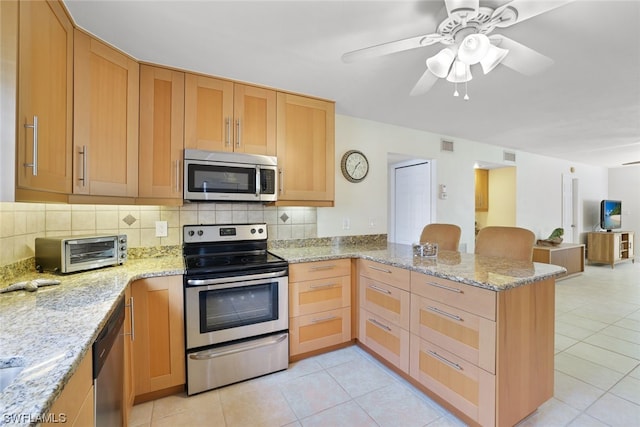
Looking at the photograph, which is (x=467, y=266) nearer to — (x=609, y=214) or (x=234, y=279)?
(x=234, y=279)

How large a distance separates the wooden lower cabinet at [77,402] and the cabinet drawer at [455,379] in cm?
169

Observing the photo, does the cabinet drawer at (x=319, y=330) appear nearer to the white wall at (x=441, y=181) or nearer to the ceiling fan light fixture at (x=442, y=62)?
the white wall at (x=441, y=181)

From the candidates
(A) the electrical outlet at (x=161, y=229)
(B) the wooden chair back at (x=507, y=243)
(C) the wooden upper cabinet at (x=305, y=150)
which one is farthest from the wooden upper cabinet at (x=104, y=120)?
(B) the wooden chair back at (x=507, y=243)

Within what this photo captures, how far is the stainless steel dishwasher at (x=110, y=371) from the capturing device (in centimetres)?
100

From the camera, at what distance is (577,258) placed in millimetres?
5172

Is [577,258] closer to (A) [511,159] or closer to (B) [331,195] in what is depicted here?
(A) [511,159]

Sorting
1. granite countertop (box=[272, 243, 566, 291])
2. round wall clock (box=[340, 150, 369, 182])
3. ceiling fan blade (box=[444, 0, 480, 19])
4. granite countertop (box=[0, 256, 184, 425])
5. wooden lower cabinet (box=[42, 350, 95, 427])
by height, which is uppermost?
ceiling fan blade (box=[444, 0, 480, 19])

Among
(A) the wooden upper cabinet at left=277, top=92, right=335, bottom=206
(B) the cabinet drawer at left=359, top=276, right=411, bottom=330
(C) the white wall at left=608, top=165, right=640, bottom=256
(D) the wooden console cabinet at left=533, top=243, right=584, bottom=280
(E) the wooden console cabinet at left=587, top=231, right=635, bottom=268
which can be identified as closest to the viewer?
(B) the cabinet drawer at left=359, top=276, right=411, bottom=330

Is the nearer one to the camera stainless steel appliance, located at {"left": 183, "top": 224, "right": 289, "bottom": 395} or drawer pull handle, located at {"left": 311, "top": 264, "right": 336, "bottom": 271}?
stainless steel appliance, located at {"left": 183, "top": 224, "right": 289, "bottom": 395}

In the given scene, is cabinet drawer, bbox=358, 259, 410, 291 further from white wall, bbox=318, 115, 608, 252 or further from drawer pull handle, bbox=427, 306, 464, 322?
white wall, bbox=318, 115, 608, 252

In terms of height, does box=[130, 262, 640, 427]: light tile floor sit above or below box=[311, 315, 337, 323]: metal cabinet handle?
below

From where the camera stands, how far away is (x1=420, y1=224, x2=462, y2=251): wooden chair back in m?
2.68

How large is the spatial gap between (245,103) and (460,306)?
2.11 metres

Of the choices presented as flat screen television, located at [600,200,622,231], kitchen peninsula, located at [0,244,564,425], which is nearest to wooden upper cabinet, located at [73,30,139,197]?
kitchen peninsula, located at [0,244,564,425]
